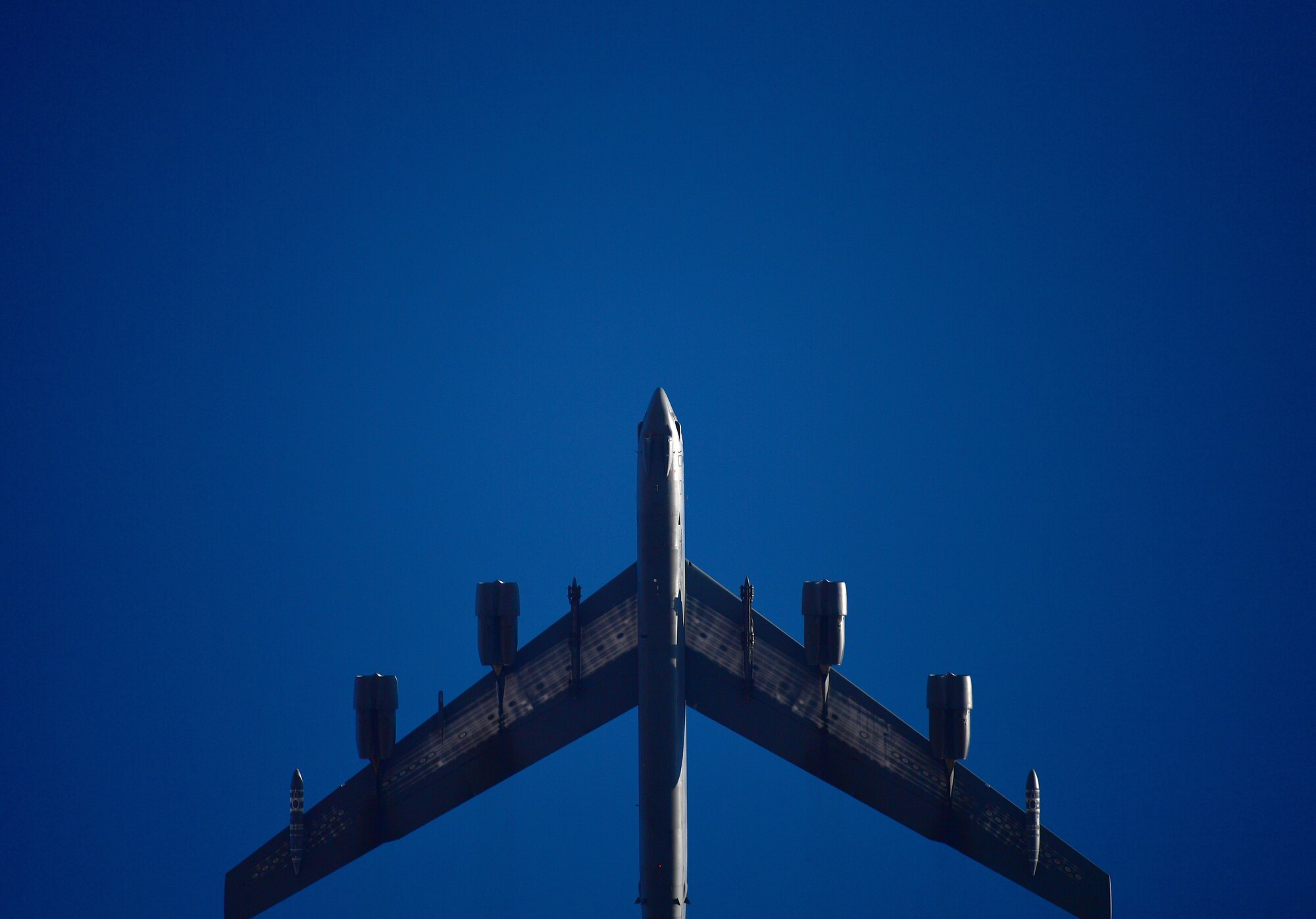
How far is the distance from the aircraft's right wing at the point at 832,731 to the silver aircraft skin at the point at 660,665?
1858 mm

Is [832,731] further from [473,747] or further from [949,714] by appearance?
[473,747]

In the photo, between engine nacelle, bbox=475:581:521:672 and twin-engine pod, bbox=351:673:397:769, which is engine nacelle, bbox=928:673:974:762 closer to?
engine nacelle, bbox=475:581:521:672

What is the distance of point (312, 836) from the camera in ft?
111

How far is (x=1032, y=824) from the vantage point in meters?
32.2

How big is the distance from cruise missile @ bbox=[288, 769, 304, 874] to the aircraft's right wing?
38.3ft

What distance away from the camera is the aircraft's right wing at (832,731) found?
33031 mm

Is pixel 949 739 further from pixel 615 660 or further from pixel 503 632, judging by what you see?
pixel 503 632

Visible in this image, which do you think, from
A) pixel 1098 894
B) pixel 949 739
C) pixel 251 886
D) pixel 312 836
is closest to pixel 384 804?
pixel 312 836

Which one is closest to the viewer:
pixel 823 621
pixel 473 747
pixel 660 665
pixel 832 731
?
pixel 660 665

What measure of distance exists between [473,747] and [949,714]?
13.7 m

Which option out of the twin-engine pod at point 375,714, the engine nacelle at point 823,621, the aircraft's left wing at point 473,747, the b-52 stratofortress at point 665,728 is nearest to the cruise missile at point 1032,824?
the b-52 stratofortress at point 665,728

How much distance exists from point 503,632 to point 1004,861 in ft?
51.2

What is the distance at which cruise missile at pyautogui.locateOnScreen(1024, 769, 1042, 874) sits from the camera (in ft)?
104

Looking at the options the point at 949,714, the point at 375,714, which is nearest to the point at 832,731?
Result: the point at 949,714
